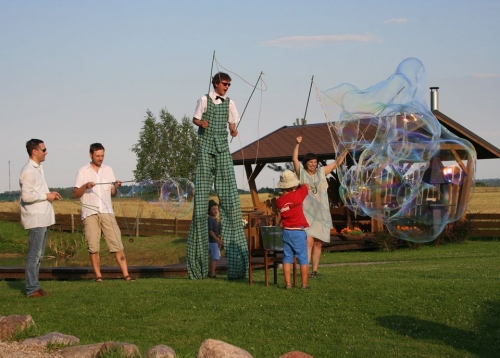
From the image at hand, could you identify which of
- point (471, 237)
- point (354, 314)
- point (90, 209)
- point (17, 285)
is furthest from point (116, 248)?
point (471, 237)

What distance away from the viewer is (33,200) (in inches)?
447

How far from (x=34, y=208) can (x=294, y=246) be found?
3580mm

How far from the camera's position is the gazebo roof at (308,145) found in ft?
87.7

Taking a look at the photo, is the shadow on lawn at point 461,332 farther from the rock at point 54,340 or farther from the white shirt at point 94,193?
the white shirt at point 94,193

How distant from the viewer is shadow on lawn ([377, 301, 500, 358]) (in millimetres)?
8250

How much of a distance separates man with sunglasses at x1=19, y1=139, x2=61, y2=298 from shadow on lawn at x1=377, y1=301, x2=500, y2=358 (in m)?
4.90

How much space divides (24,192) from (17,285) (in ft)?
8.22

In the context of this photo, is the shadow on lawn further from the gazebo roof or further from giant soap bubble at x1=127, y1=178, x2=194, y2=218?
the gazebo roof

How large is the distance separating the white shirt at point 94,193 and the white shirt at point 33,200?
3.42 feet

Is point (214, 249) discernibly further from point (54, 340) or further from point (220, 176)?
point (54, 340)

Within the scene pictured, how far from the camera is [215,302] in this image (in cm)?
1045

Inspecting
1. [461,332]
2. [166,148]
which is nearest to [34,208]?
[461,332]

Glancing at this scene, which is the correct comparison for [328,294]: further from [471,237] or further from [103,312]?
[471,237]

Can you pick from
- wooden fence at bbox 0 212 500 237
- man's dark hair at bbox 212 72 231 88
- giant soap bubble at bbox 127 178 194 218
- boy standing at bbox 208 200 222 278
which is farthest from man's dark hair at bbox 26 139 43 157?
wooden fence at bbox 0 212 500 237
